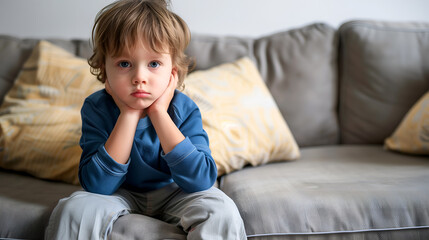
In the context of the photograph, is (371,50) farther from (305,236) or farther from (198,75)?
(305,236)

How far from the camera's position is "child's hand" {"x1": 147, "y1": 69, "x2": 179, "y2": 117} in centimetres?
99

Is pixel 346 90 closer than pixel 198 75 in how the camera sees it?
No

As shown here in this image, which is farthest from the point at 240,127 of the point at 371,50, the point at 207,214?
the point at 371,50

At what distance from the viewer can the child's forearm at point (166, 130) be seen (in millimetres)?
954

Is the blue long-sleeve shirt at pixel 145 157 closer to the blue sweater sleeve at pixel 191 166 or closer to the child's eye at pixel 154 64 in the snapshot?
the blue sweater sleeve at pixel 191 166

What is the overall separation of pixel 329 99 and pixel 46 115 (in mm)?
1151

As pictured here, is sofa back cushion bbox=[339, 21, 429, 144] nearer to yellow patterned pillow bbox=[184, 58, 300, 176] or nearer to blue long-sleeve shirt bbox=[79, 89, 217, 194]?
yellow patterned pillow bbox=[184, 58, 300, 176]

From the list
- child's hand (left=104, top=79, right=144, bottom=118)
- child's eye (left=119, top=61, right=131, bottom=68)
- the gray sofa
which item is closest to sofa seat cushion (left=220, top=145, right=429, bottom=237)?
the gray sofa

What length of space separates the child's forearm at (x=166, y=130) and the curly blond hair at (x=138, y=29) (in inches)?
6.1

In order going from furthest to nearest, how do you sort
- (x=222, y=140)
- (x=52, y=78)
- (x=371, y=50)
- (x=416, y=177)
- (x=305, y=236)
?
(x=371, y=50)
(x=52, y=78)
(x=222, y=140)
(x=416, y=177)
(x=305, y=236)

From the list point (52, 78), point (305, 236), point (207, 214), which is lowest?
point (305, 236)

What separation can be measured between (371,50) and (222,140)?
813 millimetres

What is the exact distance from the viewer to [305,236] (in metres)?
0.98

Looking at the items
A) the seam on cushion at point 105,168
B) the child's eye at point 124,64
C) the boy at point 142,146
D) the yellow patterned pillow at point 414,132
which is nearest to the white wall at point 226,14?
the yellow patterned pillow at point 414,132
